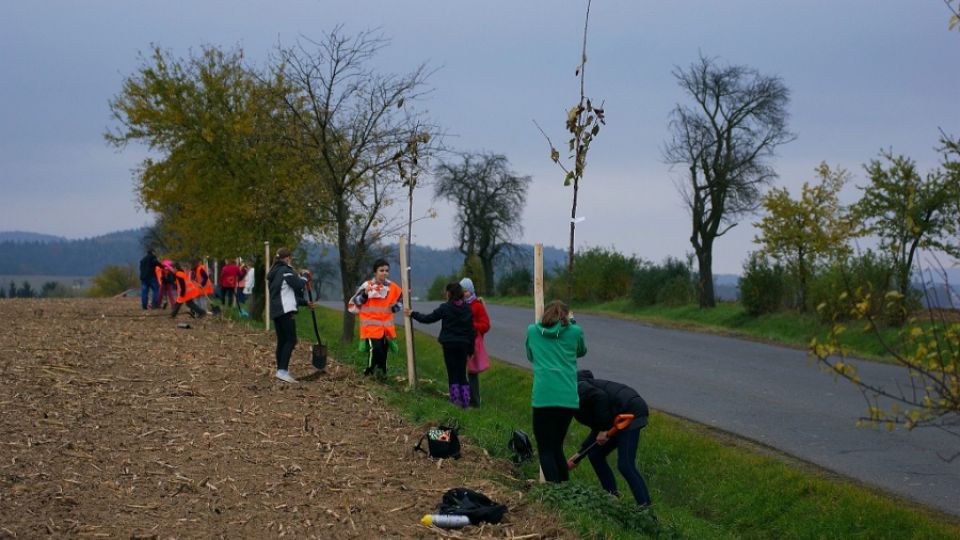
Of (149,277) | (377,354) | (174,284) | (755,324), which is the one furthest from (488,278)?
(377,354)

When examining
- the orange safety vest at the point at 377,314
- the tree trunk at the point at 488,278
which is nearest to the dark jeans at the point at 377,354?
the orange safety vest at the point at 377,314

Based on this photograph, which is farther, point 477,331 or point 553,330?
point 477,331

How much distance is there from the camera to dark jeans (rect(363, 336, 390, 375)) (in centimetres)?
1527

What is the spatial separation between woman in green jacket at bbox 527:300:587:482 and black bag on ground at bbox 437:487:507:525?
1.35m

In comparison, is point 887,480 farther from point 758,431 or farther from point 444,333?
point 444,333

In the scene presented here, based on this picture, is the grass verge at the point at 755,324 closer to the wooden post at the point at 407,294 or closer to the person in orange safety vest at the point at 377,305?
the wooden post at the point at 407,294

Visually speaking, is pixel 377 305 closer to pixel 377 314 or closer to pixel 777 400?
pixel 377 314

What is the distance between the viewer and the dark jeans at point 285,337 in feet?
46.4

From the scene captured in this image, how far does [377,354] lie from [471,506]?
7804mm

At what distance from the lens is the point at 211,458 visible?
9.22m

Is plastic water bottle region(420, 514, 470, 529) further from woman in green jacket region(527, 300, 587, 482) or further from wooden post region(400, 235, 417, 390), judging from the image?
wooden post region(400, 235, 417, 390)

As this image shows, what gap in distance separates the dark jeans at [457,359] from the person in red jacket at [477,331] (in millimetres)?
292

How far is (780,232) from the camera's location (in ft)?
121

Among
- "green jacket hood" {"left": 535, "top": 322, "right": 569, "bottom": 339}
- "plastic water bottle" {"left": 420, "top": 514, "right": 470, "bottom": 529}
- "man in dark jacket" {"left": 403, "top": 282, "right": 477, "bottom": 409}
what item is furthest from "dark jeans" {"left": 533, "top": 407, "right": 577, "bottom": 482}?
"man in dark jacket" {"left": 403, "top": 282, "right": 477, "bottom": 409}
